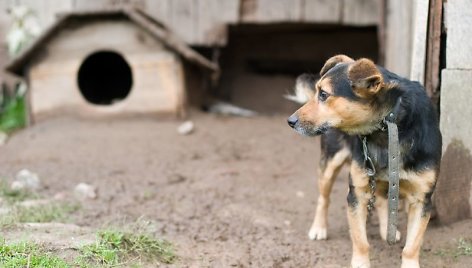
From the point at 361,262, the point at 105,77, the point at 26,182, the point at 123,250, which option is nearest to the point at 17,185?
the point at 26,182

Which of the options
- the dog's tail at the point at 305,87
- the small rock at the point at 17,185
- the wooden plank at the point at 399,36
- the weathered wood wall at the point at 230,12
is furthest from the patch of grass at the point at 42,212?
the weathered wood wall at the point at 230,12

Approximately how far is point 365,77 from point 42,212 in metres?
2.84

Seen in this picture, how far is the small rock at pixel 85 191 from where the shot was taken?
6.25 m

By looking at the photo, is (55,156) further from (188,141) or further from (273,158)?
(273,158)

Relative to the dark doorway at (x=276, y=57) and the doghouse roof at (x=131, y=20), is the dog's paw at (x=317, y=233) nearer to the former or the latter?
the doghouse roof at (x=131, y=20)

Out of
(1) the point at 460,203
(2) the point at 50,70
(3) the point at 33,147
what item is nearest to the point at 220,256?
(1) the point at 460,203

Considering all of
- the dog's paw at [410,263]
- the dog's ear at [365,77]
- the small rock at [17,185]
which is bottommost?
the small rock at [17,185]

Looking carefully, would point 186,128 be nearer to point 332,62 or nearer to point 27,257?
point 332,62

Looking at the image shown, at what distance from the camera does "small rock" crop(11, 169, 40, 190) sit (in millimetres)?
6311

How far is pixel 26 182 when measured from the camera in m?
6.41

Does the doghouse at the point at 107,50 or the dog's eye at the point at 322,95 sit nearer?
the dog's eye at the point at 322,95

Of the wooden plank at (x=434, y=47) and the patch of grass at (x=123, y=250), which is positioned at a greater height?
the wooden plank at (x=434, y=47)

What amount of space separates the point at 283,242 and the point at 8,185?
263cm

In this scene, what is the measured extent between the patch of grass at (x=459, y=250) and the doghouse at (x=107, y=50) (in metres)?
3.88
